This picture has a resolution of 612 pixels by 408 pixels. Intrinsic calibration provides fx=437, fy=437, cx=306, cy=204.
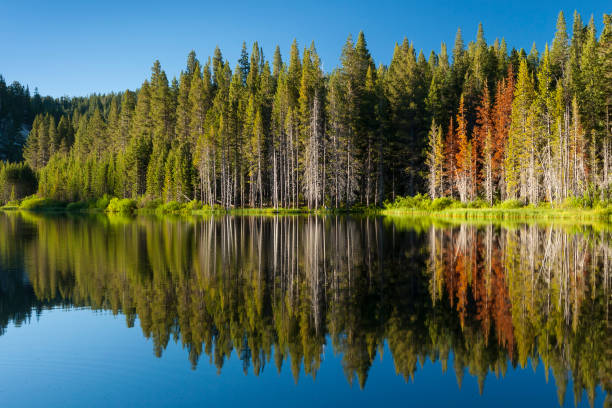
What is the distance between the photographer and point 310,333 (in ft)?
29.2

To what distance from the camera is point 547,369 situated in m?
7.11

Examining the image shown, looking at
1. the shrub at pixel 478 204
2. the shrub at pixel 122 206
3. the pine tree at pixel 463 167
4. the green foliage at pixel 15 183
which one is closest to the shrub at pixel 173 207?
the shrub at pixel 122 206

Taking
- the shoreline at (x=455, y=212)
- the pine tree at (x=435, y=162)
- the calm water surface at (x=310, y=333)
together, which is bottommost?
the calm water surface at (x=310, y=333)

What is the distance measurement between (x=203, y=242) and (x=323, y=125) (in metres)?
43.4

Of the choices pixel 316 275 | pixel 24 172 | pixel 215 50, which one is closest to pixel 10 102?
pixel 24 172

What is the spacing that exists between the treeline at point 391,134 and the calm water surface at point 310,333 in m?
38.0

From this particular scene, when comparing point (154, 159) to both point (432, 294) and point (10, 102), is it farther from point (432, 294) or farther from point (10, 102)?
point (10, 102)

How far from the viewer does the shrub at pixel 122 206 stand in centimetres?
8044

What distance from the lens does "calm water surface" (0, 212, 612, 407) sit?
669 cm

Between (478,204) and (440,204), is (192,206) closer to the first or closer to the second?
(440,204)

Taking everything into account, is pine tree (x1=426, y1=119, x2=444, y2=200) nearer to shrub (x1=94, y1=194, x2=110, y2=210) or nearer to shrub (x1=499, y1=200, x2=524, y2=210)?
shrub (x1=499, y1=200, x2=524, y2=210)

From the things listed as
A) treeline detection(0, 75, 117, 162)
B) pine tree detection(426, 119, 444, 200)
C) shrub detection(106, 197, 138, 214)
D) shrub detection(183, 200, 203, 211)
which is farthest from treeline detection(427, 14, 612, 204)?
treeline detection(0, 75, 117, 162)

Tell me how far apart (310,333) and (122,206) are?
79.6 meters

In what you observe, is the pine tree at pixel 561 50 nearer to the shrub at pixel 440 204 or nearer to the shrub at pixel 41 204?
the shrub at pixel 440 204
